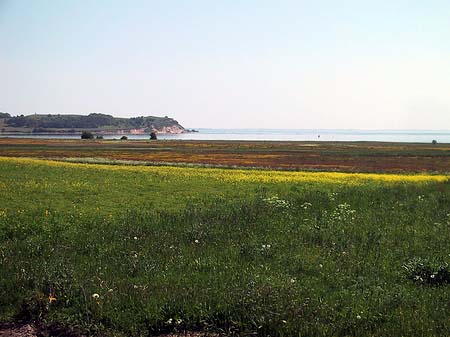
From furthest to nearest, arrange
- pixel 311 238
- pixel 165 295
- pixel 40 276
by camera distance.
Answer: pixel 311 238 → pixel 40 276 → pixel 165 295

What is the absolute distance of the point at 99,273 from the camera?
11164 millimetres

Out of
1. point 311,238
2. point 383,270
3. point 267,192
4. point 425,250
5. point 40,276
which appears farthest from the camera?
point 267,192

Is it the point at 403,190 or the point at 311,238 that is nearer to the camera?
the point at 311,238

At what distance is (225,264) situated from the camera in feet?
39.4

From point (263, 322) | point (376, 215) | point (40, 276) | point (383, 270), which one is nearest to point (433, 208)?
point (376, 215)

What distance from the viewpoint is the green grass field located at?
8844 millimetres

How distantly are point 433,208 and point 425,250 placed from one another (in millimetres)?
8222

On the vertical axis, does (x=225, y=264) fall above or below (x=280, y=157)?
above

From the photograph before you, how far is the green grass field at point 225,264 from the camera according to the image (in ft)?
29.0

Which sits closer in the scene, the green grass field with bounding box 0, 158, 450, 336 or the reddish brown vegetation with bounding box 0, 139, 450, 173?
the green grass field with bounding box 0, 158, 450, 336

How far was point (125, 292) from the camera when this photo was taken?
991 centimetres

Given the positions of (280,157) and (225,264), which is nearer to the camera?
(225,264)

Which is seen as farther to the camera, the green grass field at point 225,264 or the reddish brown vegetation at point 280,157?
the reddish brown vegetation at point 280,157

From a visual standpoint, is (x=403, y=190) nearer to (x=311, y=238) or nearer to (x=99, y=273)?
(x=311, y=238)
